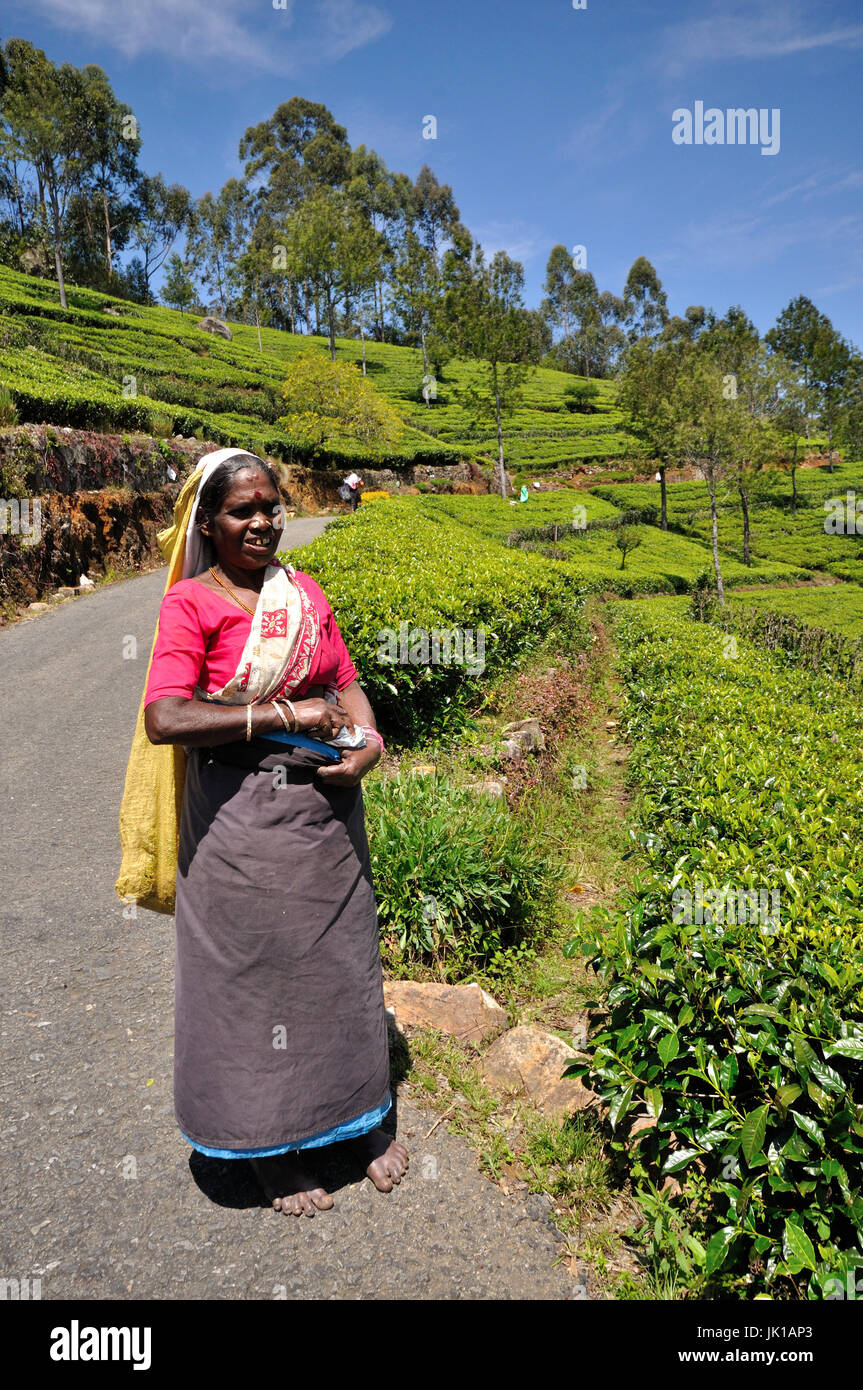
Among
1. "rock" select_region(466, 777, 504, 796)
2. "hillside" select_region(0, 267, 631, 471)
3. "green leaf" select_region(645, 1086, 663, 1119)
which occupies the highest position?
"hillside" select_region(0, 267, 631, 471)

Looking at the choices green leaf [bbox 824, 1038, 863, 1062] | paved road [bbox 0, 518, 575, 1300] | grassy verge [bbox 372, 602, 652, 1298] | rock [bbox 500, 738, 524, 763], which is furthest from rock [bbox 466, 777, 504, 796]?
green leaf [bbox 824, 1038, 863, 1062]

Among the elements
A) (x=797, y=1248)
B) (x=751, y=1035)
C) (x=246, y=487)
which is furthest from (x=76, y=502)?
(x=797, y=1248)

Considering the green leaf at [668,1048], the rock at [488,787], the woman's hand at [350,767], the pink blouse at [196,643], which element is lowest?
the green leaf at [668,1048]

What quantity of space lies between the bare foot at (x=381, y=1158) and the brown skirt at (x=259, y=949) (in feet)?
0.99

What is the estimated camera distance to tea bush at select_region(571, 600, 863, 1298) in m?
1.99

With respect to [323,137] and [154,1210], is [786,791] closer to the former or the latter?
[154,1210]

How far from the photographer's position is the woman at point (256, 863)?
2230mm

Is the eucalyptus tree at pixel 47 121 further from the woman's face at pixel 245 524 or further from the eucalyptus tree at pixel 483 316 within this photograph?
the woman's face at pixel 245 524

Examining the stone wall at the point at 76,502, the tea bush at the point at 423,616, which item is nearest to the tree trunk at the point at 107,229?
the stone wall at the point at 76,502

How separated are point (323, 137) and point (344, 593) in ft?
275

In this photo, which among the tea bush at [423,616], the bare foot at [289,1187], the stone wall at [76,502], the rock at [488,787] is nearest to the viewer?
the bare foot at [289,1187]

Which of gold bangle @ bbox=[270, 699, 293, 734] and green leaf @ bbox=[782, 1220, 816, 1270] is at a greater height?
gold bangle @ bbox=[270, 699, 293, 734]

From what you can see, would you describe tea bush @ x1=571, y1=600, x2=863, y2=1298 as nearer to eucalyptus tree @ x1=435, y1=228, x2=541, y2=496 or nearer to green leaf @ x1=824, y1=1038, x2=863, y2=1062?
green leaf @ x1=824, y1=1038, x2=863, y2=1062

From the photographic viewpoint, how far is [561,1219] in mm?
2416
